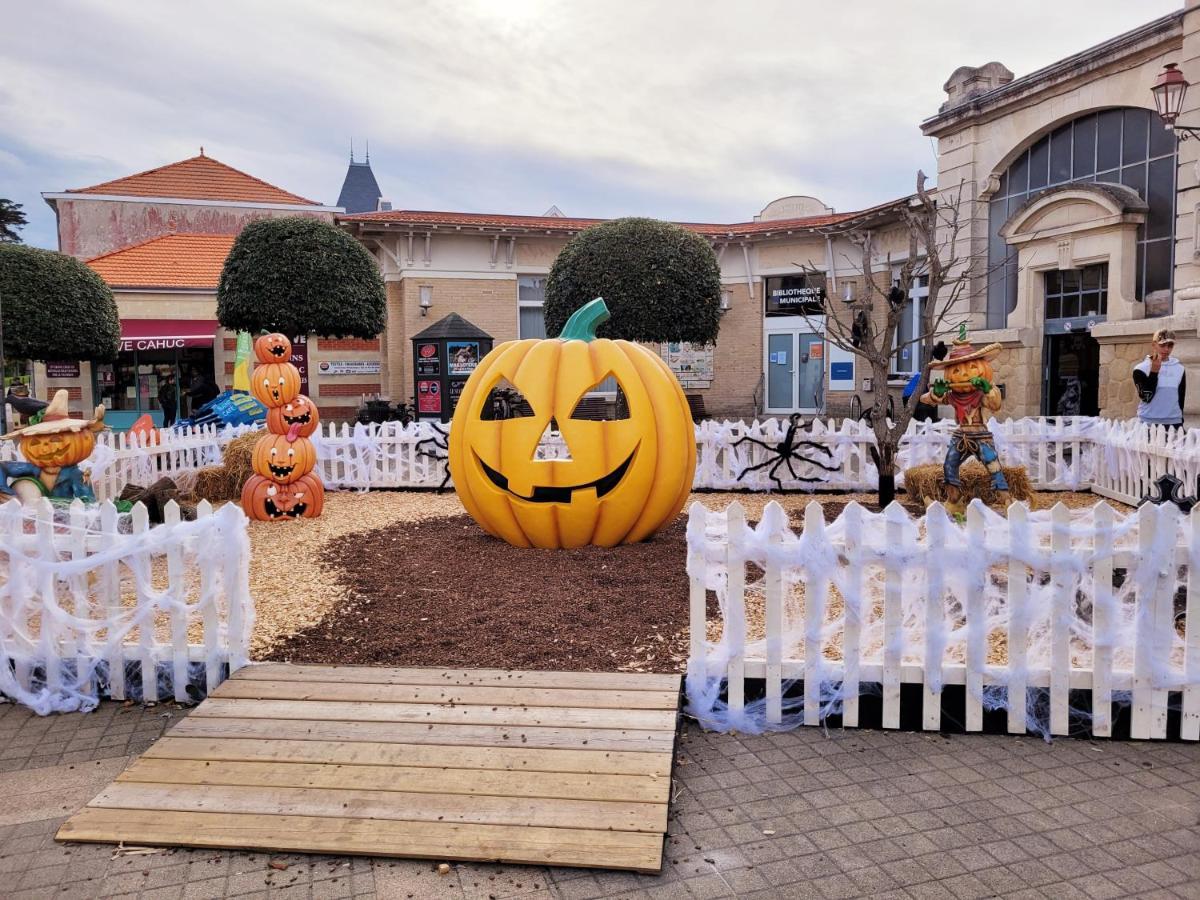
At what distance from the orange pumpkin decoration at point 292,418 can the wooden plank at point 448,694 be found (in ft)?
17.4

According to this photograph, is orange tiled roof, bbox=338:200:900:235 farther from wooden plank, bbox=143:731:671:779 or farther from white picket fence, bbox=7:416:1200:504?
wooden plank, bbox=143:731:671:779

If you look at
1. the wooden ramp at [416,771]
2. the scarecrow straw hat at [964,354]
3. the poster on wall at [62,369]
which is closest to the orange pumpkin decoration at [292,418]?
the wooden ramp at [416,771]

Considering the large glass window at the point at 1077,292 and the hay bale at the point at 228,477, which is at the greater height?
the large glass window at the point at 1077,292

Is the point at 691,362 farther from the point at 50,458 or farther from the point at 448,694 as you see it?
the point at 448,694

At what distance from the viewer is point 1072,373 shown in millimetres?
14969

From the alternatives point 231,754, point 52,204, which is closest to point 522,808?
point 231,754

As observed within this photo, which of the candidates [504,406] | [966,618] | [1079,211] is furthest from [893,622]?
[1079,211]

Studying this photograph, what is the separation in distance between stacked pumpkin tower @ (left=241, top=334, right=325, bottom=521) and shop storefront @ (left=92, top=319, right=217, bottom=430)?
14224mm

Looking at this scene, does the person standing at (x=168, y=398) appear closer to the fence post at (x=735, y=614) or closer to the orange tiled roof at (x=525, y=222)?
the orange tiled roof at (x=525, y=222)

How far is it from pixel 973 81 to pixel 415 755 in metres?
16.7

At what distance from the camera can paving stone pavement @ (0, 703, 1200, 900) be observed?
8.96 ft

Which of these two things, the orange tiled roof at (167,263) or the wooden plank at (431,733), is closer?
the wooden plank at (431,733)

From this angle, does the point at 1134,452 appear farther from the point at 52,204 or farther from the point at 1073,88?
the point at 52,204

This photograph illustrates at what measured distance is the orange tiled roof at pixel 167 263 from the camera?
2170cm
